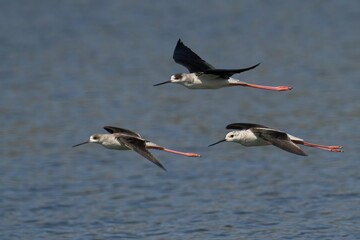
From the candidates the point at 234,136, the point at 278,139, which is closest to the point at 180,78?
the point at 234,136

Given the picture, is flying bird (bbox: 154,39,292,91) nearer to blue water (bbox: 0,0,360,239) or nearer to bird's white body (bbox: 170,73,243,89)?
bird's white body (bbox: 170,73,243,89)

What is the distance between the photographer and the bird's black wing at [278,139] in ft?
38.3

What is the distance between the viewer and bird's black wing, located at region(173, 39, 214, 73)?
13.8 m

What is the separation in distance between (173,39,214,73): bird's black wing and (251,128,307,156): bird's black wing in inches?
55.0

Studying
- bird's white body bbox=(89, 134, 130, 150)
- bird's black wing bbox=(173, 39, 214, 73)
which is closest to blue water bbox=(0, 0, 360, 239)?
bird's white body bbox=(89, 134, 130, 150)

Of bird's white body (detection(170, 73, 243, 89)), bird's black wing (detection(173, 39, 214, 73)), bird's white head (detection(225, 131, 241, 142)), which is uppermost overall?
bird's black wing (detection(173, 39, 214, 73))

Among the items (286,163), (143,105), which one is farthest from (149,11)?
(286,163)

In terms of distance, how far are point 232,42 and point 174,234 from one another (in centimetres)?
1922

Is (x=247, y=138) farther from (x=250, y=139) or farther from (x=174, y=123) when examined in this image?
(x=174, y=123)

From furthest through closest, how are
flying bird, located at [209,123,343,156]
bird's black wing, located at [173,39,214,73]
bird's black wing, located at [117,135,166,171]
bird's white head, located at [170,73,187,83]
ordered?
bird's black wing, located at [173,39,214,73], bird's white head, located at [170,73,187,83], flying bird, located at [209,123,343,156], bird's black wing, located at [117,135,166,171]

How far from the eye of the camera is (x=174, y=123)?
21969 millimetres

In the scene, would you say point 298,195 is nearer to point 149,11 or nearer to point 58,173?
point 58,173

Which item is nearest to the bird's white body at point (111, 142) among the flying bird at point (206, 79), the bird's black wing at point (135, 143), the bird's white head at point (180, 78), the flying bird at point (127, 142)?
the flying bird at point (127, 142)

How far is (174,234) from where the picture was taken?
14.2 m
